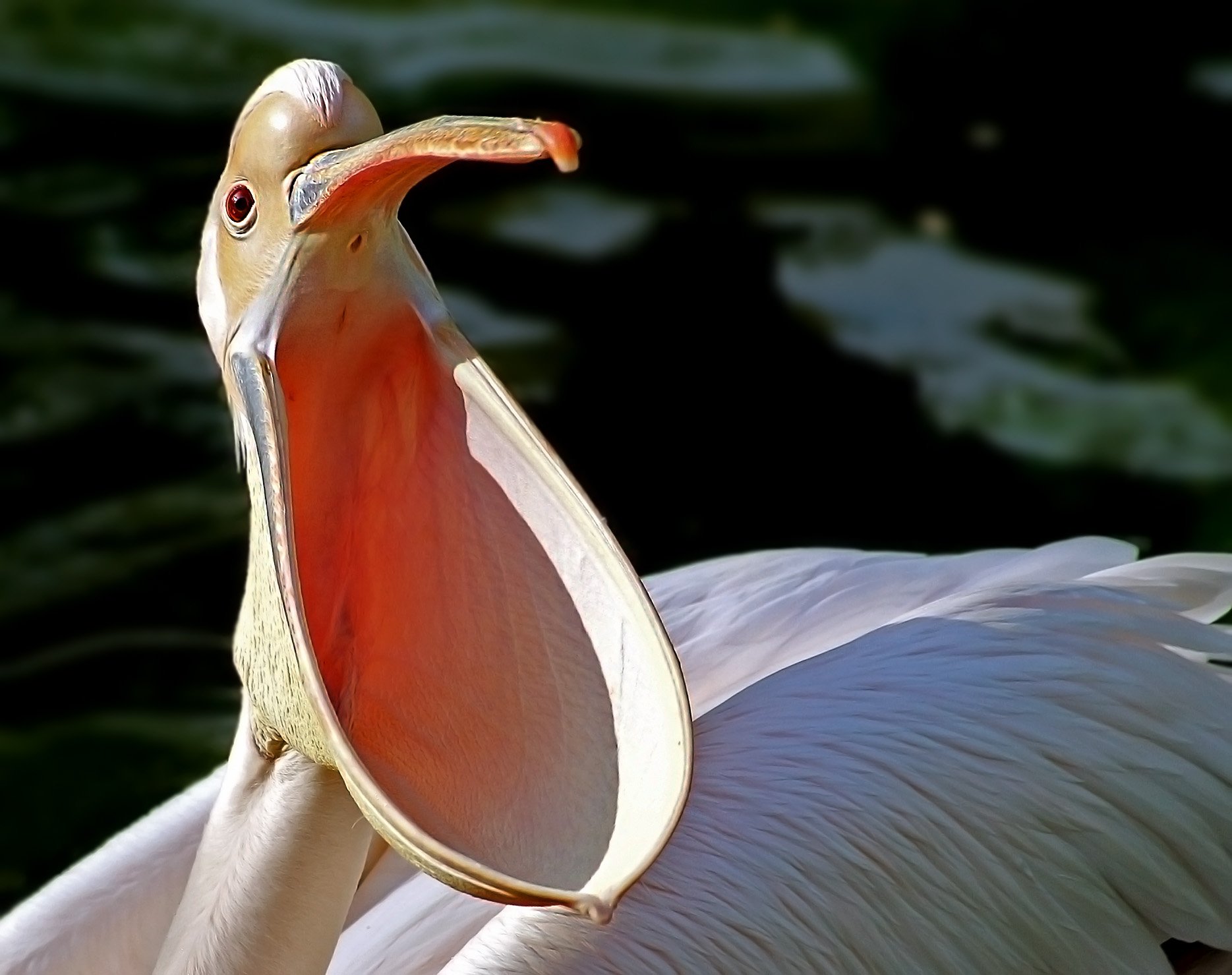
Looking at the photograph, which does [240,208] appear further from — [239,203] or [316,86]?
[316,86]

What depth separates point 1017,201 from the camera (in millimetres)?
3816

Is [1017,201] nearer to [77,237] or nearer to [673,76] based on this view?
[673,76]

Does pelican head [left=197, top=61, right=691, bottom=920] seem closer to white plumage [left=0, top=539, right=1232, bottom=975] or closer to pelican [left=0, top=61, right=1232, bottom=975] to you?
pelican [left=0, top=61, right=1232, bottom=975]

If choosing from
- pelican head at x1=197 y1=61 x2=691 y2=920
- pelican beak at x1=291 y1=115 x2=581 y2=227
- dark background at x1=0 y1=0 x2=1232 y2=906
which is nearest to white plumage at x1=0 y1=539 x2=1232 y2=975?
pelican head at x1=197 y1=61 x2=691 y2=920

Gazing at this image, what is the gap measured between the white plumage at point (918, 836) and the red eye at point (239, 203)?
526 mm

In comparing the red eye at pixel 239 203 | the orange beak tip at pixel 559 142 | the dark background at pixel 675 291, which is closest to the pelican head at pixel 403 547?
the red eye at pixel 239 203

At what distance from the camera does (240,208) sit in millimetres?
1304

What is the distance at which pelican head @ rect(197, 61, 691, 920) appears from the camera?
1.21m

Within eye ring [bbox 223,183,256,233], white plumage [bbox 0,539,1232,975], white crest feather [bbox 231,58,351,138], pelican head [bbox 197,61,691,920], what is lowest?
white plumage [bbox 0,539,1232,975]

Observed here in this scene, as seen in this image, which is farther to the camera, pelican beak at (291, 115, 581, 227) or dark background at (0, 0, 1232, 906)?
dark background at (0, 0, 1232, 906)

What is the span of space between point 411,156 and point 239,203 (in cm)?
26

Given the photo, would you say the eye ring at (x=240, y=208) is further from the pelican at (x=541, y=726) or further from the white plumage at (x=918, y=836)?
the white plumage at (x=918, y=836)

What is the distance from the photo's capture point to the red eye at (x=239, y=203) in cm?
129

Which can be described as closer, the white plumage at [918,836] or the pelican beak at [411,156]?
the pelican beak at [411,156]
